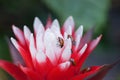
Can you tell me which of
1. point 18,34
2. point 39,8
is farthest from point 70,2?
point 18,34

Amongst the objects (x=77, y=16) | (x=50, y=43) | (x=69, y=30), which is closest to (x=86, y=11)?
(x=77, y=16)

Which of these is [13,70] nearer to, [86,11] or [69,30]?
[69,30]

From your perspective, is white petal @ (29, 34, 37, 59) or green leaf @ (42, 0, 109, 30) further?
green leaf @ (42, 0, 109, 30)

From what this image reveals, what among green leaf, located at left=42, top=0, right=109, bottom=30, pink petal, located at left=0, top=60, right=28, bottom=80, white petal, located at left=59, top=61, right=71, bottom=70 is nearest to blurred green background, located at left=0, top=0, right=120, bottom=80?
green leaf, located at left=42, top=0, right=109, bottom=30

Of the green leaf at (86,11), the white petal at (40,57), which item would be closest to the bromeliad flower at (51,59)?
the white petal at (40,57)

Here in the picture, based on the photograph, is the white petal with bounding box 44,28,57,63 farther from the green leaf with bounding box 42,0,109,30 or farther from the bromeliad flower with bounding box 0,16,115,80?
the green leaf with bounding box 42,0,109,30

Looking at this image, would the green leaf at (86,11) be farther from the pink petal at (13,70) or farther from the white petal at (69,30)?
the pink petal at (13,70)

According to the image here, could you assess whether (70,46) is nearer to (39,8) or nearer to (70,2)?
(70,2)
